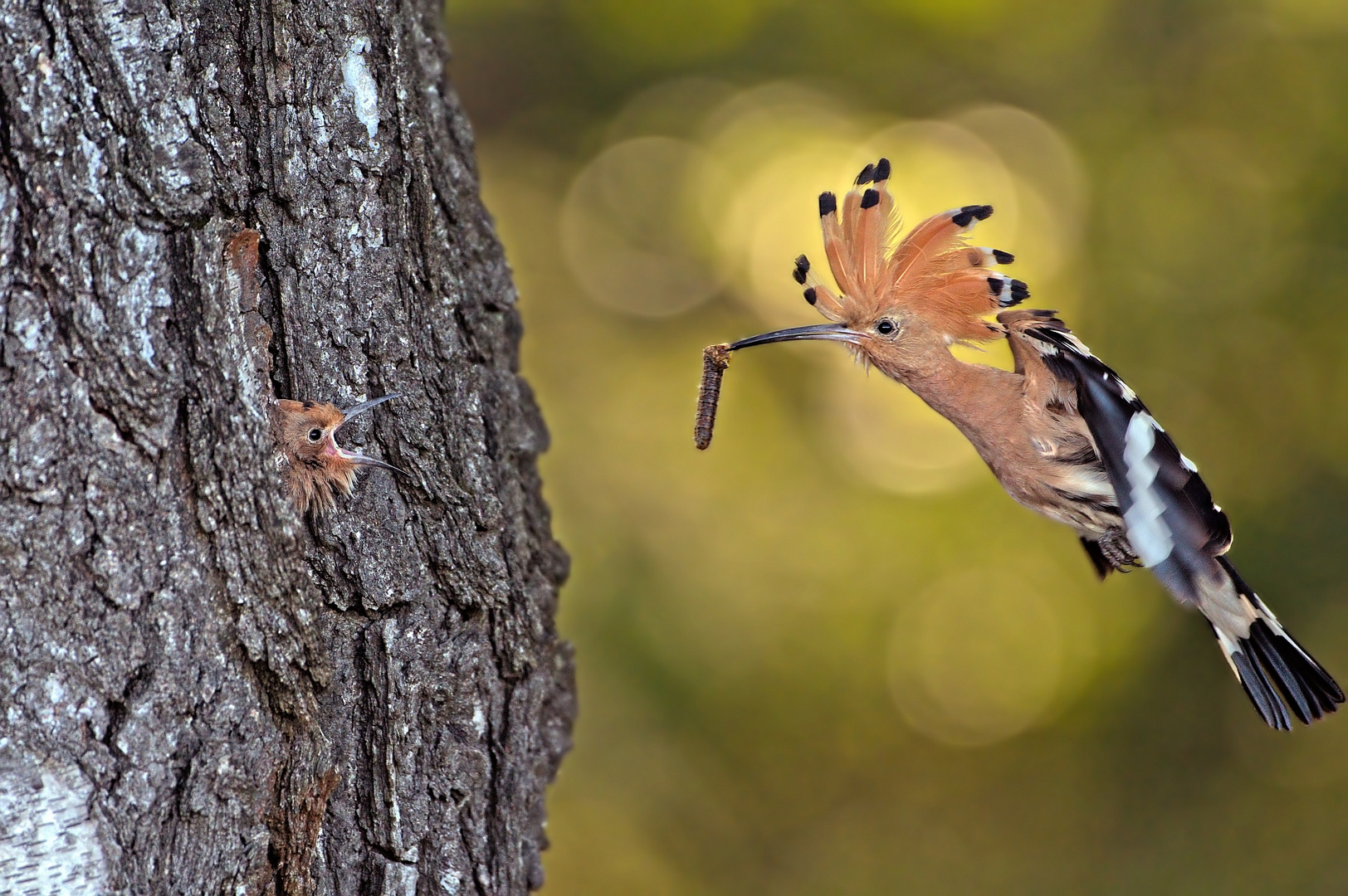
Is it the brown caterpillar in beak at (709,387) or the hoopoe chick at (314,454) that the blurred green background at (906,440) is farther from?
the hoopoe chick at (314,454)

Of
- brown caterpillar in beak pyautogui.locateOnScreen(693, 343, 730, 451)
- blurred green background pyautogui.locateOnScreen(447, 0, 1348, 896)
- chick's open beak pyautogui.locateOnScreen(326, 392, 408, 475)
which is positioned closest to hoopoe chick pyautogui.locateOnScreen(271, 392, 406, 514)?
chick's open beak pyautogui.locateOnScreen(326, 392, 408, 475)

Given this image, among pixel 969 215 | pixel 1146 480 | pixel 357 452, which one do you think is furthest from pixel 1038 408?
pixel 357 452

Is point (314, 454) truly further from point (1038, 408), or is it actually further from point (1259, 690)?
point (1259, 690)

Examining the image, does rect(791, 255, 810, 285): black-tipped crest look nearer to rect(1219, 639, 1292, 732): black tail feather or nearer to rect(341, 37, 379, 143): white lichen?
rect(341, 37, 379, 143): white lichen

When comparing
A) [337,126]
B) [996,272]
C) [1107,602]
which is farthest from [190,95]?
[1107,602]

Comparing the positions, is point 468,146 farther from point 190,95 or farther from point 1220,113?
point 1220,113

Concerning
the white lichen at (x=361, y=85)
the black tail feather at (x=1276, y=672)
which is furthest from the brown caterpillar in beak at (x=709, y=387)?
the black tail feather at (x=1276, y=672)
